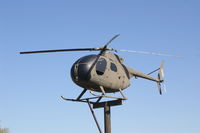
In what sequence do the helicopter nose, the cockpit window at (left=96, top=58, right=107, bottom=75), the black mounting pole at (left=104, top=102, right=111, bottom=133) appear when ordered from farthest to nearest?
1. the black mounting pole at (left=104, top=102, right=111, bottom=133)
2. the cockpit window at (left=96, top=58, right=107, bottom=75)
3. the helicopter nose

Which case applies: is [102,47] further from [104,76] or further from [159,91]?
[159,91]

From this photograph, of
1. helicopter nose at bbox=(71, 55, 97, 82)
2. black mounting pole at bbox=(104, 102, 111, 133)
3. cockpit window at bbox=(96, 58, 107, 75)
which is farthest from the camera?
black mounting pole at bbox=(104, 102, 111, 133)

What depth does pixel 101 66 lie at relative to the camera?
1595 cm

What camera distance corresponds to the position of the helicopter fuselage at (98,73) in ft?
50.4

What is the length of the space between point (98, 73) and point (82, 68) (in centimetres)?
96

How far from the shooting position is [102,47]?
16422 millimetres

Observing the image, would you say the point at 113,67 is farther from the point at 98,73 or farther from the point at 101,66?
the point at 98,73

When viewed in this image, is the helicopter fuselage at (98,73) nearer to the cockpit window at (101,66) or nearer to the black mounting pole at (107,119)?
the cockpit window at (101,66)

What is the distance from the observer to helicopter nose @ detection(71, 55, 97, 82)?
15.3 meters

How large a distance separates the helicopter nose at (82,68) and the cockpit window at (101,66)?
35 centimetres

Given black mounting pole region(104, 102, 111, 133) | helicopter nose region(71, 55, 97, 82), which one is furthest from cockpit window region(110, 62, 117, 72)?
black mounting pole region(104, 102, 111, 133)

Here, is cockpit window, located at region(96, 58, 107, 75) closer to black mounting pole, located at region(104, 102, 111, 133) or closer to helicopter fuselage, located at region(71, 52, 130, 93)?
helicopter fuselage, located at region(71, 52, 130, 93)

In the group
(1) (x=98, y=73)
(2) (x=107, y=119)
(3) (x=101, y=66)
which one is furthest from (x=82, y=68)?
(2) (x=107, y=119)

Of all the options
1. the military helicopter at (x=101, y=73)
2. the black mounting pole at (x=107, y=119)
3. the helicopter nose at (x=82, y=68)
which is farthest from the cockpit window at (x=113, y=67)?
the black mounting pole at (x=107, y=119)
